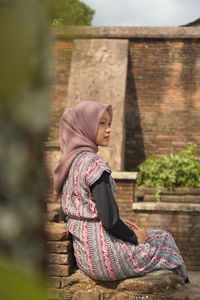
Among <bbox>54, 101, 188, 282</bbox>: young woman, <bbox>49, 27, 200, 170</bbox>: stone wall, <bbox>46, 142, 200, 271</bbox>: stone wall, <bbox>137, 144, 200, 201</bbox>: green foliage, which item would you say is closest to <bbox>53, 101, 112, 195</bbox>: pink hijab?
<bbox>54, 101, 188, 282</bbox>: young woman

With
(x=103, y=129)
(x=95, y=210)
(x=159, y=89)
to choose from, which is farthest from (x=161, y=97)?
(x=95, y=210)

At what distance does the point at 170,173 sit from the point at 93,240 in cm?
494

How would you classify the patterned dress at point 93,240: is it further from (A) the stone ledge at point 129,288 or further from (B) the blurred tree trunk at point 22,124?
(B) the blurred tree trunk at point 22,124

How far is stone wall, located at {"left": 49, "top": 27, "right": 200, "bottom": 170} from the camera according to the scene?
31.8ft

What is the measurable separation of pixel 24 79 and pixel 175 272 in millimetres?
3195

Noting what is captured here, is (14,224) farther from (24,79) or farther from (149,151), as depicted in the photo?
(149,151)

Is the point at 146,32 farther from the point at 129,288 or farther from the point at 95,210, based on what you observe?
the point at 129,288

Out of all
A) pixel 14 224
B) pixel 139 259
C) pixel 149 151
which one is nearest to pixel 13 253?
pixel 14 224

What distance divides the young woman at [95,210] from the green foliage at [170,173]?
13.9 ft

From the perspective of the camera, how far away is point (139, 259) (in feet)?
10.5

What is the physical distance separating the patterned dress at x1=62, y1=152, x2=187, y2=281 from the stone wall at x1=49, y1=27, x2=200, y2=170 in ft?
21.0

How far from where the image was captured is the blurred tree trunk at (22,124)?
18.1 inches

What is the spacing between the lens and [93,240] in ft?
10.3

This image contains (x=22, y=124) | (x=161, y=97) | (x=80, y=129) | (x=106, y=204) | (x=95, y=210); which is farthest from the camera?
(x=161, y=97)
